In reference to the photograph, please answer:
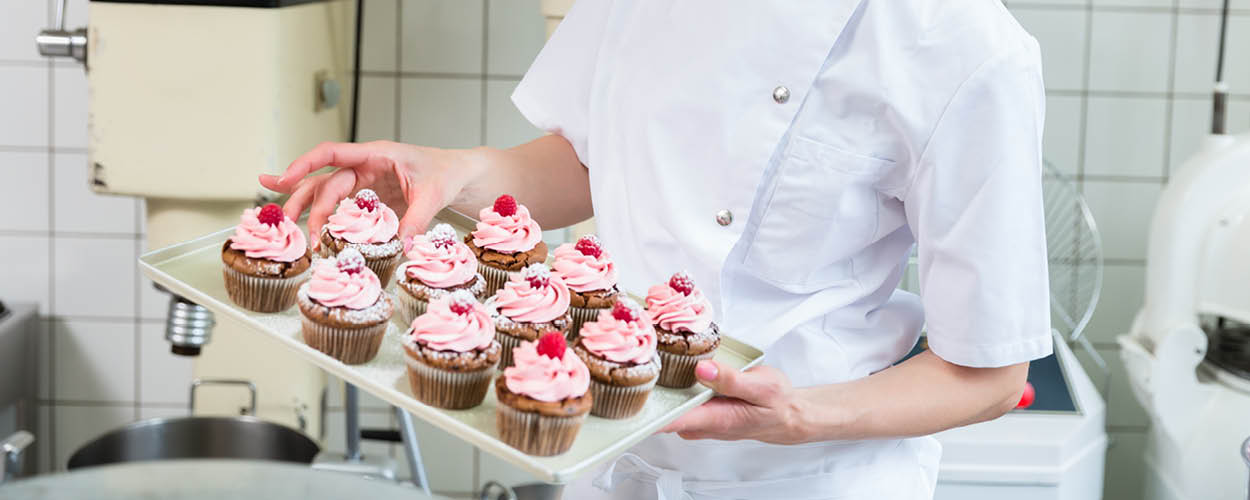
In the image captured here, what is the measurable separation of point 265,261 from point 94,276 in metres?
1.53

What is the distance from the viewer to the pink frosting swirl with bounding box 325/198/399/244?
1.27m

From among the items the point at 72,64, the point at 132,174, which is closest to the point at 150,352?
the point at 72,64

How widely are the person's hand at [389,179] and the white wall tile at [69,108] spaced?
1408mm

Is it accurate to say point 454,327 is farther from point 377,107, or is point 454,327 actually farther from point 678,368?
point 377,107

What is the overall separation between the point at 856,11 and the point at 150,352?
1.98 meters

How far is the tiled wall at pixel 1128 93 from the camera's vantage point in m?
2.30

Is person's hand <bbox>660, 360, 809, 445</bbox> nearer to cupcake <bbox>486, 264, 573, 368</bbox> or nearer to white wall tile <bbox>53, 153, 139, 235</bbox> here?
cupcake <bbox>486, 264, 573, 368</bbox>

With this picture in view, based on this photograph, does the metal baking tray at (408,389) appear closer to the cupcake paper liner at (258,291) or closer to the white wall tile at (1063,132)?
the cupcake paper liner at (258,291)

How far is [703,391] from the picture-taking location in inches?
40.3

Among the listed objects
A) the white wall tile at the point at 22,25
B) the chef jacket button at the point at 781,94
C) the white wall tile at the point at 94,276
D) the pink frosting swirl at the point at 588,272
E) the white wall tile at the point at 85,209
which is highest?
the white wall tile at the point at 22,25

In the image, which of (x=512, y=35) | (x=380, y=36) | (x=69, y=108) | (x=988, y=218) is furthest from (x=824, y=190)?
(x=69, y=108)

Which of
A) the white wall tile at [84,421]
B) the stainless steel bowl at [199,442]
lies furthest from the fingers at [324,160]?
the white wall tile at [84,421]

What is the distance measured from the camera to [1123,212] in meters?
2.39

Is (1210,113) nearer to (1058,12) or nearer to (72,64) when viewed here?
(1058,12)
